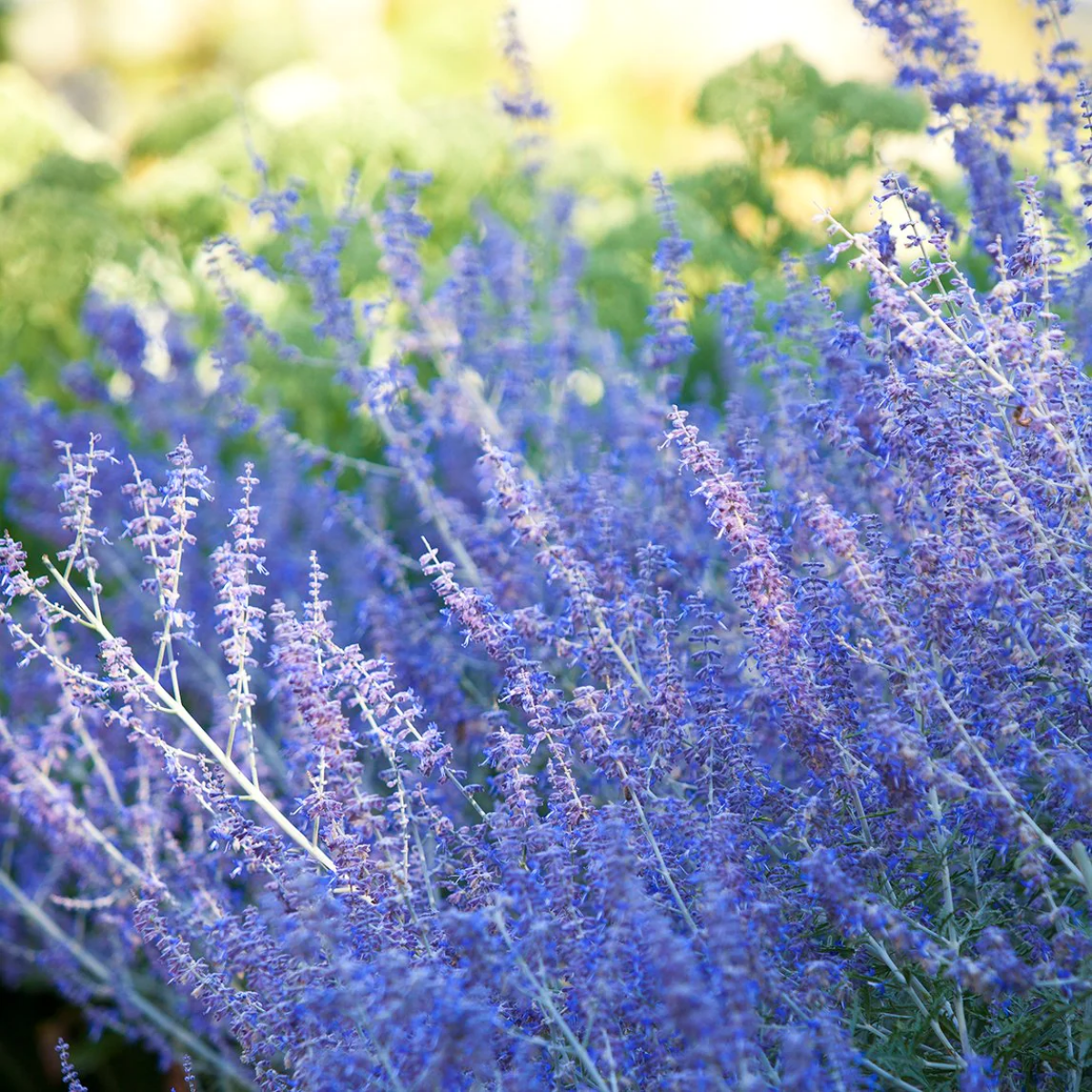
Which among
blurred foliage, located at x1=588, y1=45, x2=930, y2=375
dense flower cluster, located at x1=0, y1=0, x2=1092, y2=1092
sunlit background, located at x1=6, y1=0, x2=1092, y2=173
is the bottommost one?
dense flower cluster, located at x1=0, y1=0, x2=1092, y2=1092

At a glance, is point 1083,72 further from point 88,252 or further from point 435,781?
point 88,252

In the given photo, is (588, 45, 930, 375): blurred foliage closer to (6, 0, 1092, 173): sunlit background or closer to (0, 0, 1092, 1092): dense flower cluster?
(0, 0, 1092, 1092): dense flower cluster

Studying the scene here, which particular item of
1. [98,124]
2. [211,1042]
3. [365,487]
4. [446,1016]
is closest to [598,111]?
[98,124]

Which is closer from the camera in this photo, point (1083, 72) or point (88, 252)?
point (1083, 72)

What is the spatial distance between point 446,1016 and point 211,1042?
6.01 ft

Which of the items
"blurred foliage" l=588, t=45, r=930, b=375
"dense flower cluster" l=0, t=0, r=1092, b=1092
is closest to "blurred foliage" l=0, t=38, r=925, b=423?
"blurred foliage" l=588, t=45, r=930, b=375

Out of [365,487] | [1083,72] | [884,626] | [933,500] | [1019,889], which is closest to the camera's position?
[884,626]

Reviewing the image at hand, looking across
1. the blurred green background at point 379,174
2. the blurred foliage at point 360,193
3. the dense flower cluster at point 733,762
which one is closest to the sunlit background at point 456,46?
the blurred green background at point 379,174

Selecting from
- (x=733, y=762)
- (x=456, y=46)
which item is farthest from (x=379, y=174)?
(x=456, y=46)

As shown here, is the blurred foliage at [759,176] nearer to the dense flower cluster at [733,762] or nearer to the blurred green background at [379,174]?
the blurred green background at [379,174]

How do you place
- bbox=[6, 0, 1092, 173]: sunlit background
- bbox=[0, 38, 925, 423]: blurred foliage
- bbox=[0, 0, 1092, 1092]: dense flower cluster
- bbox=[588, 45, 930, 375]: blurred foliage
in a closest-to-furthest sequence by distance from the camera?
bbox=[0, 0, 1092, 1092]: dense flower cluster
bbox=[588, 45, 930, 375]: blurred foliage
bbox=[0, 38, 925, 423]: blurred foliage
bbox=[6, 0, 1092, 173]: sunlit background

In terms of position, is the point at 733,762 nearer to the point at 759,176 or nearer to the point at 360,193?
the point at 759,176

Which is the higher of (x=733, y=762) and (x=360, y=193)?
(x=360, y=193)

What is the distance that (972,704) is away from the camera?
1.63 m
